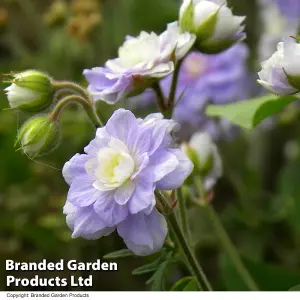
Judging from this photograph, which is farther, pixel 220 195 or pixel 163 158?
pixel 220 195

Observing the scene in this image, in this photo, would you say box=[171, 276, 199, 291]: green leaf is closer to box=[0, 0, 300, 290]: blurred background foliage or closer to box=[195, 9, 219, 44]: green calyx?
box=[195, 9, 219, 44]: green calyx

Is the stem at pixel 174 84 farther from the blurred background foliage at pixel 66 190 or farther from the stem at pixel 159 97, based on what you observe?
the blurred background foliage at pixel 66 190

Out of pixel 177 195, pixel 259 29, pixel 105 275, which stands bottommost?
pixel 105 275

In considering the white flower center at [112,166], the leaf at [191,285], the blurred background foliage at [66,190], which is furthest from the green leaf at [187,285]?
the blurred background foliage at [66,190]

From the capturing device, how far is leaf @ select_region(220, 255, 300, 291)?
557mm

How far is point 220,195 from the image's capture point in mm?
957

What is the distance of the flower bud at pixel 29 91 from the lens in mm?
374

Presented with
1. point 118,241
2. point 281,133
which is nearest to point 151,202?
point 118,241

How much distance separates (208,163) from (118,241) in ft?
0.87

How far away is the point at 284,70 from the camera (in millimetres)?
335

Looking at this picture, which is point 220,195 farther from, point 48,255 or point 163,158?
point 163,158

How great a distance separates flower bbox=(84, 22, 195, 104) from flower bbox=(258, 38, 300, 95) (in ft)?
0.18

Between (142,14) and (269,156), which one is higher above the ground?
(142,14)

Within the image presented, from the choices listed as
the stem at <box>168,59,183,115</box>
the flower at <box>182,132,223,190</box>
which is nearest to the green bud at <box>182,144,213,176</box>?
the flower at <box>182,132,223,190</box>
